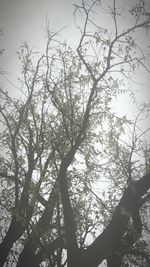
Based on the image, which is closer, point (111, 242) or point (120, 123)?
point (111, 242)

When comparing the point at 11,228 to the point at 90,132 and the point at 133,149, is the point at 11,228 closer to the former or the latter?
the point at 90,132

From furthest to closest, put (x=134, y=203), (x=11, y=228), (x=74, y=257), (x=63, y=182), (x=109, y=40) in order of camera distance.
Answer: (x=11, y=228)
(x=109, y=40)
(x=63, y=182)
(x=134, y=203)
(x=74, y=257)

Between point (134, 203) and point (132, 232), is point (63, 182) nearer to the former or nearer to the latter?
point (134, 203)

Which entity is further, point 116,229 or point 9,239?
point 9,239

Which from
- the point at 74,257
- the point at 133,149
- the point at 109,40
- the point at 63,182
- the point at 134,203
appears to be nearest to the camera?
the point at 74,257

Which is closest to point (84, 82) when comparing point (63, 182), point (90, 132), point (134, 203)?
point (90, 132)

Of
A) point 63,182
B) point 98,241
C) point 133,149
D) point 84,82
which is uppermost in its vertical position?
point 84,82

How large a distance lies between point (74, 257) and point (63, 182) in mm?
1923

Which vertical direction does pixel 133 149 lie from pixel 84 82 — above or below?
below

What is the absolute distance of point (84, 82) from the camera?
9773 mm

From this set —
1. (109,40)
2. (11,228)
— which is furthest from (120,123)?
(11,228)

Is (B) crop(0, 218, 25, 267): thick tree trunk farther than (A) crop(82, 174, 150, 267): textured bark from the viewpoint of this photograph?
Yes

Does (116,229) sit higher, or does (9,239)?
(116,229)

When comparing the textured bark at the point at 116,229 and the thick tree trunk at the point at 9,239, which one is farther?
the thick tree trunk at the point at 9,239
